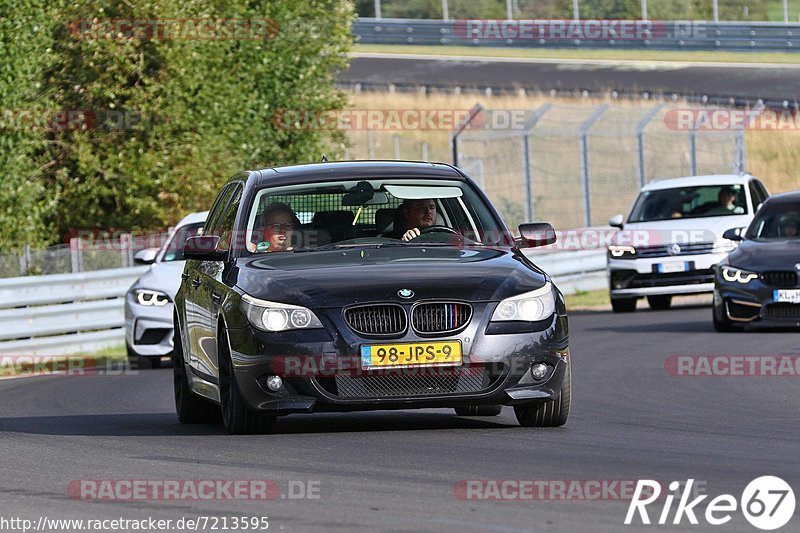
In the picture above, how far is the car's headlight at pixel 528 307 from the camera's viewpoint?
31.9ft

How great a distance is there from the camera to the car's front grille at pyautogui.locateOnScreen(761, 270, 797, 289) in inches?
737

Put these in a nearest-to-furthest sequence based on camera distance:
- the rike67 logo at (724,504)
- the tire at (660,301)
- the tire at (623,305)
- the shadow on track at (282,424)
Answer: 1. the rike67 logo at (724,504)
2. the shadow on track at (282,424)
3. the tire at (623,305)
4. the tire at (660,301)

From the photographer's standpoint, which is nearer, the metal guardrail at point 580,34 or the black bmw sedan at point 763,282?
the black bmw sedan at point 763,282

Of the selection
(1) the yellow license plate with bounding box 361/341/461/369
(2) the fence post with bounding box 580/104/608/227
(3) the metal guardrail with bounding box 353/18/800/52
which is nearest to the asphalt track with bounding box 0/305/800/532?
(1) the yellow license plate with bounding box 361/341/461/369

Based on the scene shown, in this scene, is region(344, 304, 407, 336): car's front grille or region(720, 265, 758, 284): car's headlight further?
region(720, 265, 758, 284): car's headlight

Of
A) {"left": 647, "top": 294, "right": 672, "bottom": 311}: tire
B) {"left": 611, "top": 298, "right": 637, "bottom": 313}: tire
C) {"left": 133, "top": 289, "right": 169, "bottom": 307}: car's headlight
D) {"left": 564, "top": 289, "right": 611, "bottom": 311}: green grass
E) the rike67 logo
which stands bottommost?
{"left": 564, "top": 289, "right": 611, "bottom": 311}: green grass

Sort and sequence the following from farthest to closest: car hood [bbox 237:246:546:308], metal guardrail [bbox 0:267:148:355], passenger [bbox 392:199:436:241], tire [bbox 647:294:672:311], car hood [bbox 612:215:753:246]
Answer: tire [bbox 647:294:672:311] → car hood [bbox 612:215:753:246] → metal guardrail [bbox 0:267:148:355] → passenger [bbox 392:199:436:241] → car hood [bbox 237:246:546:308]

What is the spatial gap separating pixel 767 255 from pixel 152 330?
21.1 ft

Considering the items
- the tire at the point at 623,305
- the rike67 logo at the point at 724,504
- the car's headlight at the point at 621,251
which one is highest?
the rike67 logo at the point at 724,504

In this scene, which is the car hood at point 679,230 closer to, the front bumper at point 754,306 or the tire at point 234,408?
the front bumper at point 754,306

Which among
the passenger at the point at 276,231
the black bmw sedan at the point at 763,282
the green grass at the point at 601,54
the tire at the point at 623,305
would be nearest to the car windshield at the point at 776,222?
the black bmw sedan at the point at 763,282

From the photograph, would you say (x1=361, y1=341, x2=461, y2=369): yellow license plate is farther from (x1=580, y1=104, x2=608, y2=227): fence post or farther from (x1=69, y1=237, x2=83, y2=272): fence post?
(x1=580, y1=104, x2=608, y2=227): fence post

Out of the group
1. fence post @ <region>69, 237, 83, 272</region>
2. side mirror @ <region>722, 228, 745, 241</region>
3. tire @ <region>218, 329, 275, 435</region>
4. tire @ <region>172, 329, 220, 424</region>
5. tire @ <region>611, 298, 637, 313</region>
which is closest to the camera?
tire @ <region>218, 329, 275, 435</region>

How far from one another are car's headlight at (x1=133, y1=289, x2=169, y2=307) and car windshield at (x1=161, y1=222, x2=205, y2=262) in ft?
1.79
